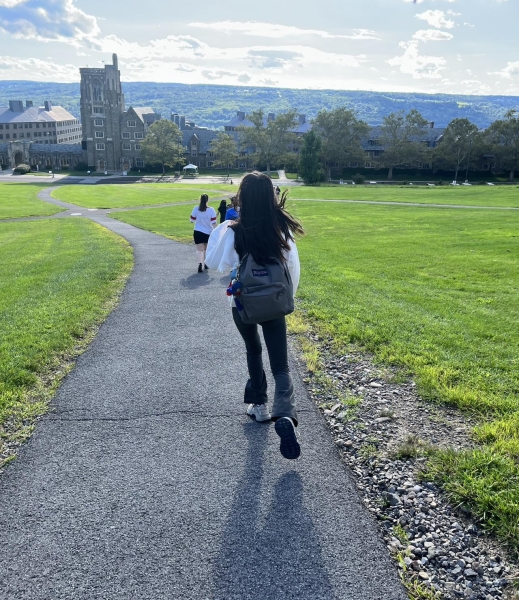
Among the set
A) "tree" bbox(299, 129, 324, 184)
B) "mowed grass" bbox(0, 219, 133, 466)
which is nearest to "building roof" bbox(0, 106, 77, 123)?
"tree" bbox(299, 129, 324, 184)

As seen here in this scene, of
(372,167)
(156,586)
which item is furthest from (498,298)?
(372,167)

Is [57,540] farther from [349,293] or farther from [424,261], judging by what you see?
[424,261]

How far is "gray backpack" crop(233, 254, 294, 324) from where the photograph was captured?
14.9ft

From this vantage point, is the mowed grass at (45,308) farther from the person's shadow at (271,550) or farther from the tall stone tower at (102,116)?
the tall stone tower at (102,116)

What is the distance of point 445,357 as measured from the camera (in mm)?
6977

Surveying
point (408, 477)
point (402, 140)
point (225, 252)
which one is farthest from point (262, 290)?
point (402, 140)

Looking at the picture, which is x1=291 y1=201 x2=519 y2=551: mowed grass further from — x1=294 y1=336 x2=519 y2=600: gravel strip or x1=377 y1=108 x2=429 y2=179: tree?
x1=377 y1=108 x2=429 y2=179: tree

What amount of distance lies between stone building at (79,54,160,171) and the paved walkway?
356 ft

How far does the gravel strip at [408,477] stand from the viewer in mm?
3307

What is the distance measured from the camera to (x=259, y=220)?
4621 millimetres

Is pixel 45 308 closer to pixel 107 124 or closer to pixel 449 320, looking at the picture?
pixel 449 320

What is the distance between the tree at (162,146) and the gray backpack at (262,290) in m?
91.5

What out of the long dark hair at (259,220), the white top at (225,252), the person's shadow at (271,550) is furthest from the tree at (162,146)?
the person's shadow at (271,550)

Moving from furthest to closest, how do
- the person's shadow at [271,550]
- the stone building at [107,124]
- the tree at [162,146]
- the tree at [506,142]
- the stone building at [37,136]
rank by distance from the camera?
the stone building at [37,136] < the stone building at [107,124] < the tree at [162,146] < the tree at [506,142] < the person's shadow at [271,550]
